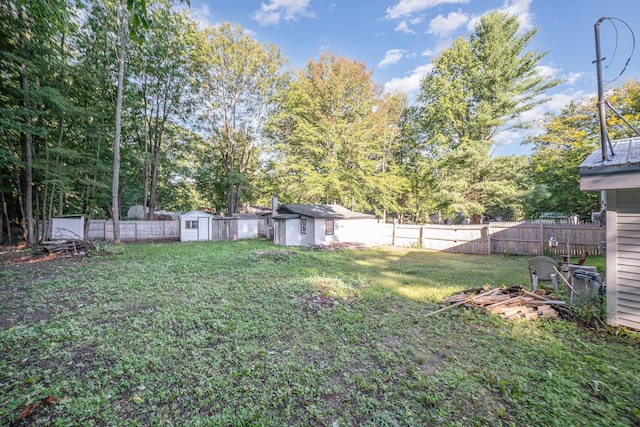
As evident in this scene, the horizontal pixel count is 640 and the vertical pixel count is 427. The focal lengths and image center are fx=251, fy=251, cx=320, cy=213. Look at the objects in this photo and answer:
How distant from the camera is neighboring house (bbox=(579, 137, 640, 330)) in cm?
373

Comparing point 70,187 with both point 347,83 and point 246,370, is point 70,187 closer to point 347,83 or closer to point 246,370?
point 246,370

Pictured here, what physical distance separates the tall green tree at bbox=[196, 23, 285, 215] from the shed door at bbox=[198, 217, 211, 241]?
339 cm

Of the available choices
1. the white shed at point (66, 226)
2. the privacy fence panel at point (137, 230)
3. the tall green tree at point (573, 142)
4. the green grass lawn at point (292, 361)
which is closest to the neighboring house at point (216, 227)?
the privacy fence panel at point (137, 230)

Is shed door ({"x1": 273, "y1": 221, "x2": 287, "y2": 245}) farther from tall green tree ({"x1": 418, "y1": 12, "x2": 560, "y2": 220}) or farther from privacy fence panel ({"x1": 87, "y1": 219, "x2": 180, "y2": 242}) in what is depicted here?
tall green tree ({"x1": 418, "y1": 12, "x2": 560, "y2": 220})

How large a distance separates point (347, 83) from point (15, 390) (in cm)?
2058

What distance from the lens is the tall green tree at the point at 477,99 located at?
15117mm

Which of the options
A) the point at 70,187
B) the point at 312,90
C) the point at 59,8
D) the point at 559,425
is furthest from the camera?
the point at 312,90

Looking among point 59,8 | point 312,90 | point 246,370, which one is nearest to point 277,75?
point 312,90

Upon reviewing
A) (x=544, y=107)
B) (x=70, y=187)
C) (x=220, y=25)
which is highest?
(x=220, y=25)

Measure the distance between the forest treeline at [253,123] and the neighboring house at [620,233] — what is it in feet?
38.6

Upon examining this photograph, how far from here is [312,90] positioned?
760 inches

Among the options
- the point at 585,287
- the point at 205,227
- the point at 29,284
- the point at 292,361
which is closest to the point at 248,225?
the point at 205,227

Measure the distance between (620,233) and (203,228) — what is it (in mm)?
18578

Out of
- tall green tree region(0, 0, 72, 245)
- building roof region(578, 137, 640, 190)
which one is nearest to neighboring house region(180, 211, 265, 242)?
tall green tree region(0, 0, 72, 245)
